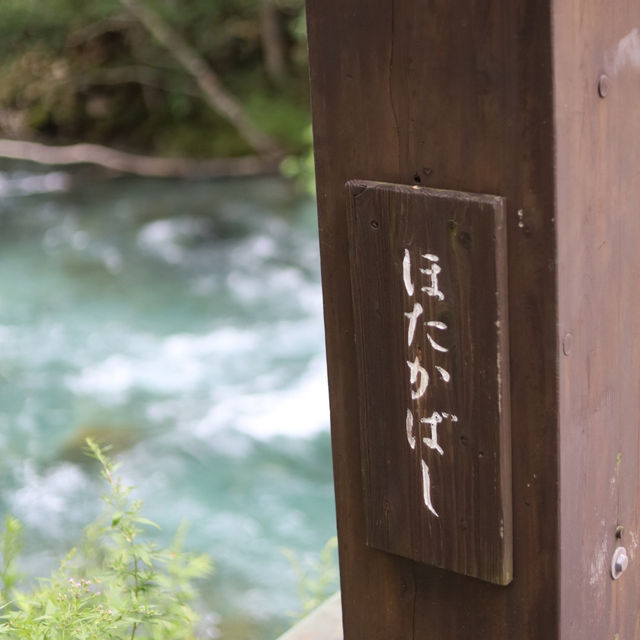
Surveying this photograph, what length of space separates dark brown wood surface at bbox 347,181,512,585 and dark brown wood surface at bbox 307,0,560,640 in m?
0.03

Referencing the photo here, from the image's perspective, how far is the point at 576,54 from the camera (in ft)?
4.59

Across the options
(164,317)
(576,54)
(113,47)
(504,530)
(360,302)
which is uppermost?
(113,47)

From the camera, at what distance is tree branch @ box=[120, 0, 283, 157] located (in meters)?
11.2

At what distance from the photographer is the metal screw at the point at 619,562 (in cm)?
179

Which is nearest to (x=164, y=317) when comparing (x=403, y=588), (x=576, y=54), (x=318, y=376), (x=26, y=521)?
(x=318, y=376)

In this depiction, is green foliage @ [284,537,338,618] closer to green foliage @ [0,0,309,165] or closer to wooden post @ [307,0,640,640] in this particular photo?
wooden post @ [307,0,640,640]

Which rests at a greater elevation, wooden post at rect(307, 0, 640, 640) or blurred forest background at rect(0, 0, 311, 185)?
blurred forest background at rect(0, 0, 311, 185)

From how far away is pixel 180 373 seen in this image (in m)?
6.53

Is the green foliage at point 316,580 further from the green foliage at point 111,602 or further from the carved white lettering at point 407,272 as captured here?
the carved white lettering at point 407,272

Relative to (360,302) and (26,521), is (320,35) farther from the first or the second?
(26,521)

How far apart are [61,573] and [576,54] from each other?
1633 mm

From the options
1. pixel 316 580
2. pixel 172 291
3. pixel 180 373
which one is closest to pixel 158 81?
pixel 172 291

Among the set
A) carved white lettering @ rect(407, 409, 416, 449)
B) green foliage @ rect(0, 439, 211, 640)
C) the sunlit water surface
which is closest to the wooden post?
carved white lettering @ rect(407, 409, 416, 449)

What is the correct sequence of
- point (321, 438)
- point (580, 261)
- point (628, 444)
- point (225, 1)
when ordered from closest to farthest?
point (580, 261), point (628, 444), point (321, 438), point (225, 1)
